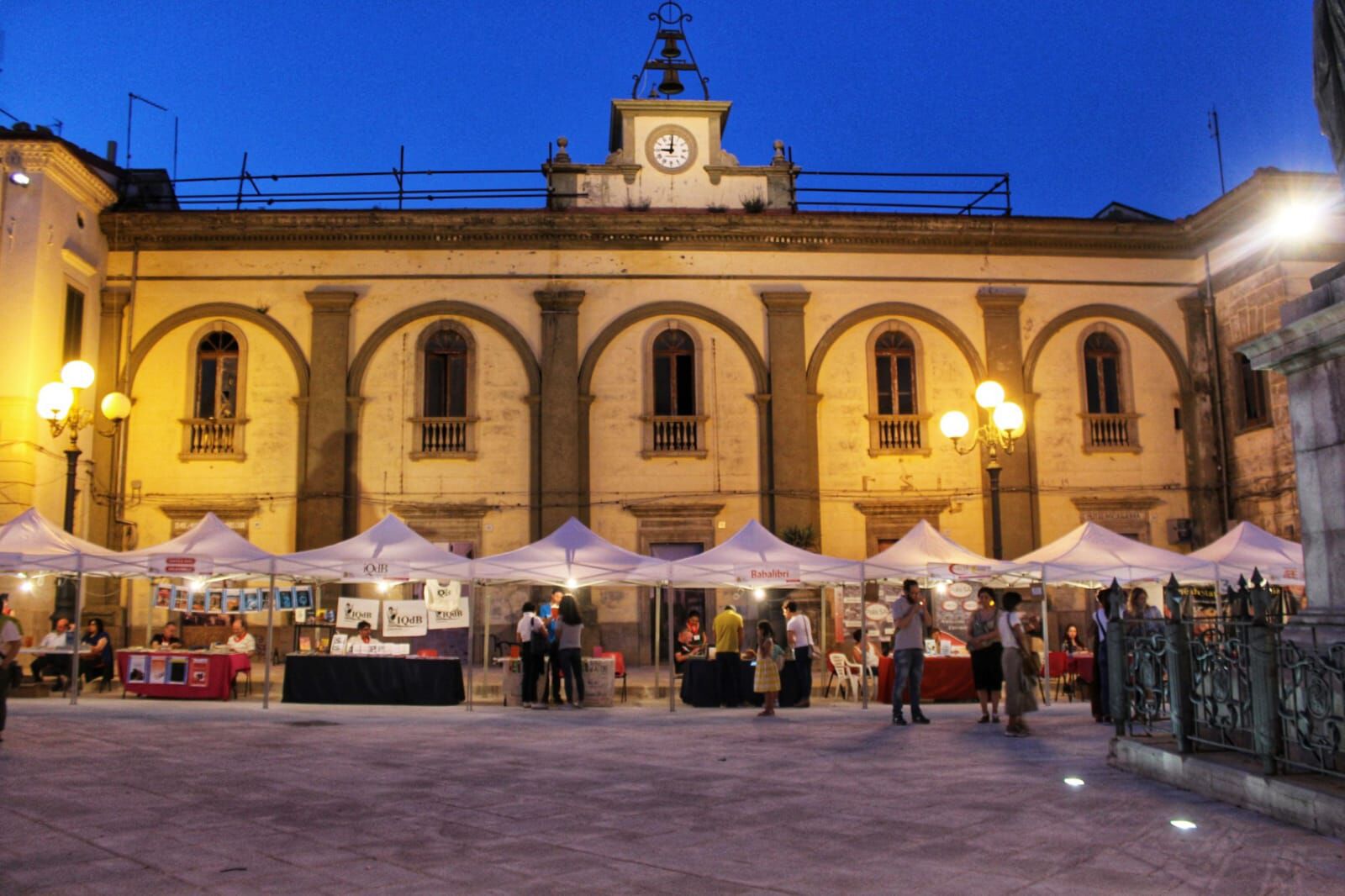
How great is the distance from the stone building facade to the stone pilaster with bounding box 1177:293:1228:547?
0.06m

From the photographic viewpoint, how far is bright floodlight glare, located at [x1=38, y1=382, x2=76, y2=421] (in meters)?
17.6

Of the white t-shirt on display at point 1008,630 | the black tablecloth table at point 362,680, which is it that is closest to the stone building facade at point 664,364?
the black tablecloth table at point 362,680

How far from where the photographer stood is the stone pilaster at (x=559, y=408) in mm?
23969

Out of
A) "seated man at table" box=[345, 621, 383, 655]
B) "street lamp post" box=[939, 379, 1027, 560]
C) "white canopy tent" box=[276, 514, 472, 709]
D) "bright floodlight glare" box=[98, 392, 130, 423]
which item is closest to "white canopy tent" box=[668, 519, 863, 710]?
"street lamp post" box=[939, 379, 1027, 560]

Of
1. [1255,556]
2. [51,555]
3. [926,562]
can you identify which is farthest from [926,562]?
[51,555]

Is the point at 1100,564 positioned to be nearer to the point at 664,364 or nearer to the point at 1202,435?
the point at 1202,435

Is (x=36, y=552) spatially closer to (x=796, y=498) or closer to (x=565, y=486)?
(x=565, y=486)

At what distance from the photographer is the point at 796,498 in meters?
24.2

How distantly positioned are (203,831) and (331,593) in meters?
17.6

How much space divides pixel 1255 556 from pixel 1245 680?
1257 cm

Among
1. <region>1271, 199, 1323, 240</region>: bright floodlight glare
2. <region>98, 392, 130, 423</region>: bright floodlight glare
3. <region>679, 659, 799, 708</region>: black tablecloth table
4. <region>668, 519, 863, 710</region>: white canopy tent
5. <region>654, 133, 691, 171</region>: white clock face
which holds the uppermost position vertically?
<region>654, 133, 691, 171</region>: white clock face

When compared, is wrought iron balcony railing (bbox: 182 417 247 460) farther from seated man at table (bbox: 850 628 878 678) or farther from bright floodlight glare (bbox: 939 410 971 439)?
A: bright floodlight glare (bbox: 939 410 971 439)

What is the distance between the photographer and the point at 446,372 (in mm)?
24922

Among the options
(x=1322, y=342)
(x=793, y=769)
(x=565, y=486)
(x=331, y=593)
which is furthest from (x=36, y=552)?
(x=1322, y=342)
